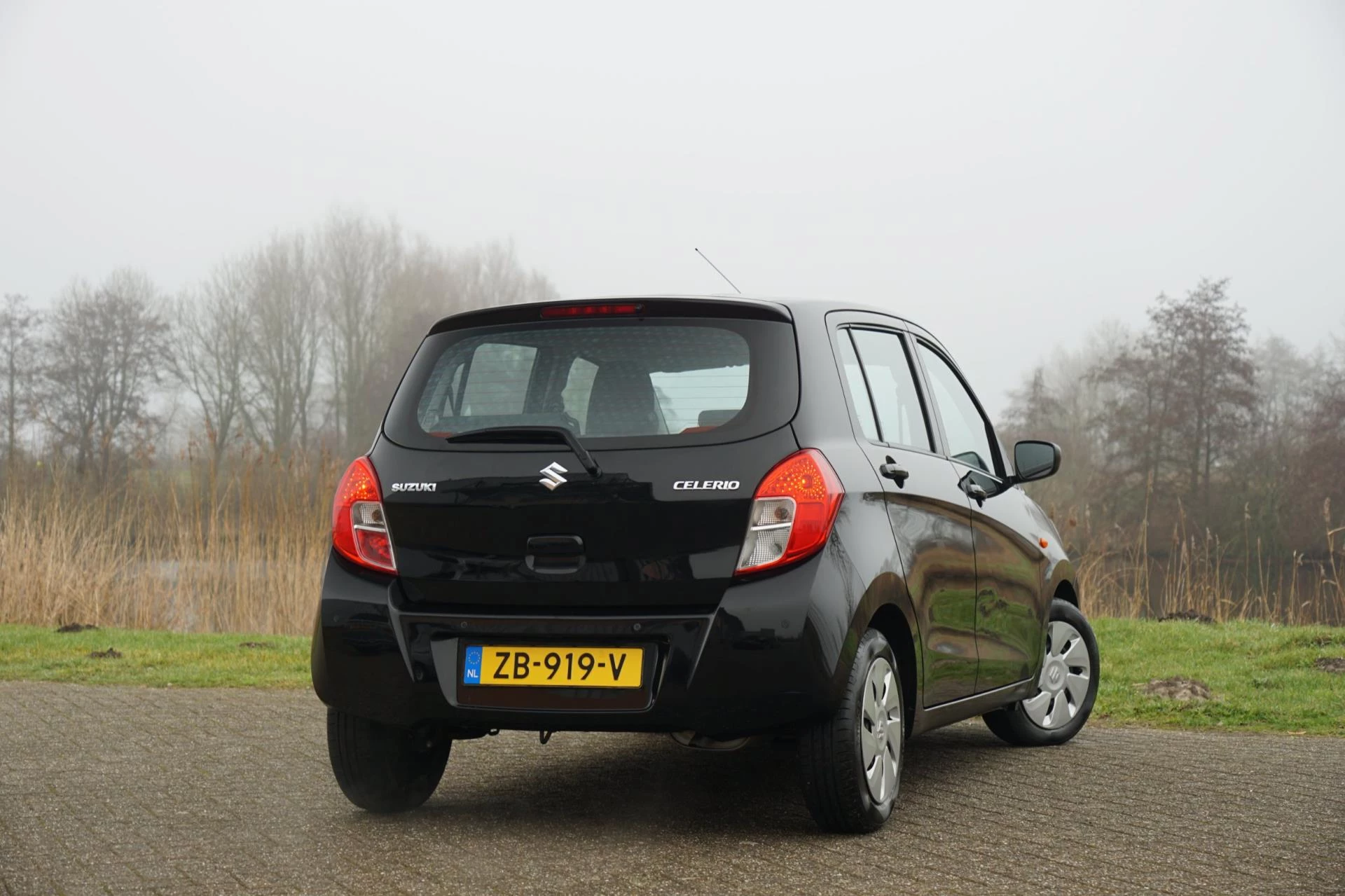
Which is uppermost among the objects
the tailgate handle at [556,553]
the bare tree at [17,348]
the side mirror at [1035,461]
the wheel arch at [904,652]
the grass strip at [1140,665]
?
the bare tree at [17,348]

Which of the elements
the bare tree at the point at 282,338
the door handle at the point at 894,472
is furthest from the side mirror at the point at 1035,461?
the bare tree at the point at 282,338

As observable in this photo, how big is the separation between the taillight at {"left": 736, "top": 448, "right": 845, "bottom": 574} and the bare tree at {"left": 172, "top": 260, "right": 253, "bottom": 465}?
147 feet

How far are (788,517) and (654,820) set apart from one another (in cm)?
126

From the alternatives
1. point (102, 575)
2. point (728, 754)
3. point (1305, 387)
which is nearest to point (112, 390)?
point (102, 575)

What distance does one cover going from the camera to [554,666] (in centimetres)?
413

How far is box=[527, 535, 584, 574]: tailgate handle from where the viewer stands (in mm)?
4191

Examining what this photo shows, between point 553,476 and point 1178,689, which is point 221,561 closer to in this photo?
point 1178,689

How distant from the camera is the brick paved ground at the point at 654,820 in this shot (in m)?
3.85

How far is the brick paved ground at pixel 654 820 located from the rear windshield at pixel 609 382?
1.25 metres

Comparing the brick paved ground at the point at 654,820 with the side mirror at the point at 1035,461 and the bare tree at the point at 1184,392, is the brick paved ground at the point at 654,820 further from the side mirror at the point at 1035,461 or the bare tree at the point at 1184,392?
Answer: the bare tree at the point at 1184,392

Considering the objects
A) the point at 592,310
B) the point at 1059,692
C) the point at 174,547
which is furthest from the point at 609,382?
the point at 174,547

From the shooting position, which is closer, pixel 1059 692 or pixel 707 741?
pixel 707 741

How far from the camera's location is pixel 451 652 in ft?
13.9

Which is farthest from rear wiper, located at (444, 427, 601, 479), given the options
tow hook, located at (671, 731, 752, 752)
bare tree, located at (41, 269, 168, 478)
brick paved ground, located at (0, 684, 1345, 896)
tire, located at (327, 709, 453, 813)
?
bare tree, located at (41, 269, 168, 478)
